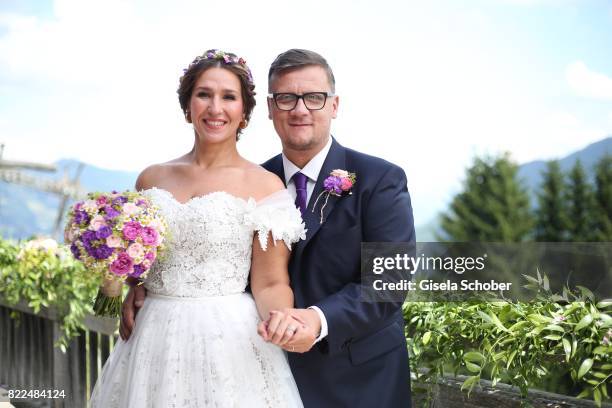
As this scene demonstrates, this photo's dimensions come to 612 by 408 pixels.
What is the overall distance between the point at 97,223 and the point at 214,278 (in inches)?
18.2

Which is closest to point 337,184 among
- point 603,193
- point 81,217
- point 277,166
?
point 277,166

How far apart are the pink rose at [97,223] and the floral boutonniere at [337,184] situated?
78cm

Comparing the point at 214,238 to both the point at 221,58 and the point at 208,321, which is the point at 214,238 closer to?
the point at 208,321

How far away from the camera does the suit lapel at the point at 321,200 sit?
2.57m

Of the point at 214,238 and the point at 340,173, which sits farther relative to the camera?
the point at 340,173

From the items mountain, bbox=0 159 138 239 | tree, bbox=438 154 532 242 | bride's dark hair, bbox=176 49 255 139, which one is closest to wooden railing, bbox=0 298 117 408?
bride's dark hair, bbox=176 49 255 139

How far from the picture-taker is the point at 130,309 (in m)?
2.68

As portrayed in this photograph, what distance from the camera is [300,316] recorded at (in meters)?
2.29

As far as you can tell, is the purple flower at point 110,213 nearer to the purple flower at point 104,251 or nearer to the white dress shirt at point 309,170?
the purple flower at point 104,251

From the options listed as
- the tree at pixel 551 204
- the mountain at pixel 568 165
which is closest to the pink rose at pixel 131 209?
the mountain at pixel 568 165

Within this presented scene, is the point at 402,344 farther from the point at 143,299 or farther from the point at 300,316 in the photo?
the point at 143,299

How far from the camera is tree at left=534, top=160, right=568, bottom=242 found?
2830cm

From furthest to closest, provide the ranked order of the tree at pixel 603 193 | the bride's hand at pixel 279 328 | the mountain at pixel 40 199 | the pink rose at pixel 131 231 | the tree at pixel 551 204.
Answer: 1. the mountain at pixel 40 199
2. the tree at pixel 551 204
3. the tree at pixel 603 193
4. the pink rose at pixel 131 231
5. the bride's hand at pixel 279 328

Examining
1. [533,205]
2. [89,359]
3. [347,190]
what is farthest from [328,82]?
[533,205]
